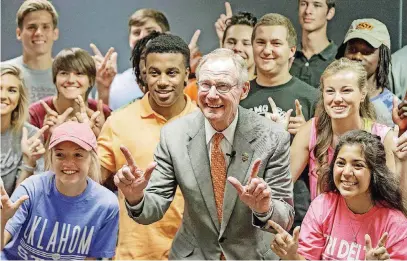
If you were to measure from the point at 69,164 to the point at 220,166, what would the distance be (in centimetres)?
55

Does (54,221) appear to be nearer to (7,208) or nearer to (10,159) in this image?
(7,208)

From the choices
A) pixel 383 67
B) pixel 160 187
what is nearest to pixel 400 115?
pixel 383 67

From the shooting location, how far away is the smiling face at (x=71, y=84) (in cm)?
347

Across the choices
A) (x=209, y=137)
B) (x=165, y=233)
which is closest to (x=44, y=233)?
(x=165, y=233)

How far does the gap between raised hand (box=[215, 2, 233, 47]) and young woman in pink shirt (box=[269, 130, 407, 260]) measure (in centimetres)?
82

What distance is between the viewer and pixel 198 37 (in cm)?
359

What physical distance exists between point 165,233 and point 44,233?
0.46 m

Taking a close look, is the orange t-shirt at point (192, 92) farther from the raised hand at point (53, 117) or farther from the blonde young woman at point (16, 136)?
the blonde young woman at point (16, 136)

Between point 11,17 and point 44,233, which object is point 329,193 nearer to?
point 44,233

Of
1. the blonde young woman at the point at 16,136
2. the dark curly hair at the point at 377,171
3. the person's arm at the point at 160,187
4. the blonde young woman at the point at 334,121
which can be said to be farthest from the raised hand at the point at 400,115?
the blonde young woman at the point at 16,136

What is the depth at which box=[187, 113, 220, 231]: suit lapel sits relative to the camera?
2896mm

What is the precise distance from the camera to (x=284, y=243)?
2789mm

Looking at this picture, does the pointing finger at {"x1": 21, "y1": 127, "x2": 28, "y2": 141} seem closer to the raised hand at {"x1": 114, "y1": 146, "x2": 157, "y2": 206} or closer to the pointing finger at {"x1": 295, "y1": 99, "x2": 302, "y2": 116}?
the raised hand at {"x1": 114, "y1": 146, "x2": 157, "y2": 206}

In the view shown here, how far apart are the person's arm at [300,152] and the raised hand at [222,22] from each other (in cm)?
61
